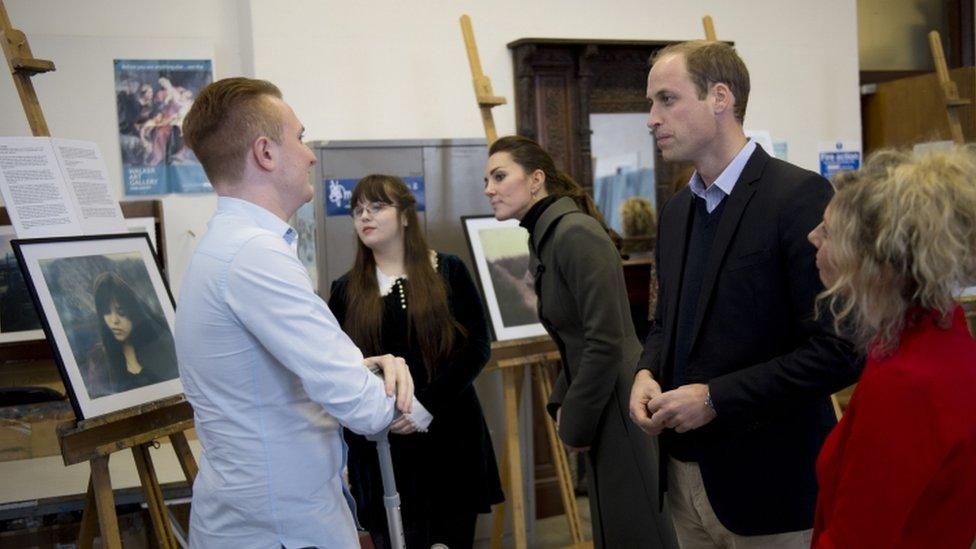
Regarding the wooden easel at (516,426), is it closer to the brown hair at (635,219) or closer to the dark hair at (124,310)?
the dark hair at (124,310)

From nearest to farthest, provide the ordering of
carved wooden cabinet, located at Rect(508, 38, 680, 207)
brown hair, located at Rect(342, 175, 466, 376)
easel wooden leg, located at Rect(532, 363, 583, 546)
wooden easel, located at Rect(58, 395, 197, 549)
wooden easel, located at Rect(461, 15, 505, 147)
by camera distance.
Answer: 1. wooden easel, located at Rect(58, 395, 197, 549)
2. brown hair, located at Rect(342, 175, 466, 376)
3. easel wooden leg, located at Rect(532, 363, 583, 546)
4. wooden easel, located at Rect(461, 15, 505, 147)
5. carved wooden cabinet, located at Rect(508, 38, 680, 207)

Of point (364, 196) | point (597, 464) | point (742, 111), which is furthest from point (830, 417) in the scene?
point (364, 196)

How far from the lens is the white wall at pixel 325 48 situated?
13.8ft

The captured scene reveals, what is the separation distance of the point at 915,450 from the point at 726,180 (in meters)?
0.82

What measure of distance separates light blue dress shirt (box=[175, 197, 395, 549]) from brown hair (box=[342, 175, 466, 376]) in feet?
4.70

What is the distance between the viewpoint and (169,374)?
2783 mm

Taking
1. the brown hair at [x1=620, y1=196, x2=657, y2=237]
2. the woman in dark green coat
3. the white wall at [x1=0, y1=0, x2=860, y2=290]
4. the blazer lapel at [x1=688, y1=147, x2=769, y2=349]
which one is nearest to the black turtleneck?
the woman in dark green coat

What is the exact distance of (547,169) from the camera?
293 centimetres

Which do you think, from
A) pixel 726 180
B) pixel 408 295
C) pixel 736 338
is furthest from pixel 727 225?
pixel 408 295

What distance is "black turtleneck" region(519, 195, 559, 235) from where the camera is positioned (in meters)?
2.82

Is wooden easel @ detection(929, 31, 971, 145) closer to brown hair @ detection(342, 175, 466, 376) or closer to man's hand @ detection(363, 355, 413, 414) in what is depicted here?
brown hair @ detection(342, 175, 466, 376)

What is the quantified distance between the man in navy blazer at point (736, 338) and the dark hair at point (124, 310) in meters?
1.45

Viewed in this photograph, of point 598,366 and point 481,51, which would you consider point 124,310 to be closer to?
point 598,366

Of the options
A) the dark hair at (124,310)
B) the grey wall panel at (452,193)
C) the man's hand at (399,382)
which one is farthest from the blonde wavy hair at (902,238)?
the grey wall panel at (452,193)
